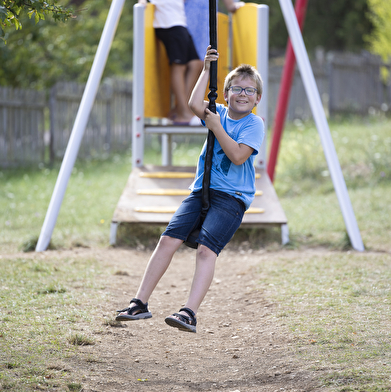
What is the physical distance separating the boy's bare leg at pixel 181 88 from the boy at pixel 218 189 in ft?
11.6

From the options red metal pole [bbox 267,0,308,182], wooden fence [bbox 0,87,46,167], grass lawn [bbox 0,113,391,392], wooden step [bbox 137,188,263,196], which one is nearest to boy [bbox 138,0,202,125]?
wooden step [bbox 137,188,263,196]

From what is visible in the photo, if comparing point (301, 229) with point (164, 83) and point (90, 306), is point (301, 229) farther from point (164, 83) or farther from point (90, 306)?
point (90, 306)

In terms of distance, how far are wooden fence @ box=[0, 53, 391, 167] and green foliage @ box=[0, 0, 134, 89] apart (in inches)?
36.2

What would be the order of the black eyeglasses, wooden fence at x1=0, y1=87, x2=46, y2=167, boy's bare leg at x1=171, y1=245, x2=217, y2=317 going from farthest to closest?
wooden fence at x1=0, y1=87, x2=46, y2=167 < the black eyeglasses < boy's bare leg at x1=171, y1=245, x2=217, y2=317

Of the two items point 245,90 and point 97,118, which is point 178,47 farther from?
point 97,118

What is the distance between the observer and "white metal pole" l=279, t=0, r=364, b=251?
19.2ft

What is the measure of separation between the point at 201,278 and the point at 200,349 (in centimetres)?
56

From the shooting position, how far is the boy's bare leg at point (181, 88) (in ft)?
22.3

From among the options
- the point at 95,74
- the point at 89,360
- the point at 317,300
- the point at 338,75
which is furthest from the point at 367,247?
the point at 338,75

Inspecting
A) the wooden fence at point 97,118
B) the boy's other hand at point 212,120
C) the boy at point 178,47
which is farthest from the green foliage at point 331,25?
the boy's other hand at point 212,120

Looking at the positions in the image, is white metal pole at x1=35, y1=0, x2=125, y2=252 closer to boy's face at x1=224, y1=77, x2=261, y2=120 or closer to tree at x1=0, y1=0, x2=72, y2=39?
tree at x1=0, y1=0, x2=72, y2=39

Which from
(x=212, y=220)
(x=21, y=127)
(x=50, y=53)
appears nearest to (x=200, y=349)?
(x=212, y=220)

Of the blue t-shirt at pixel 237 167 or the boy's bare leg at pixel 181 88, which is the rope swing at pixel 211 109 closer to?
the blue t-shirt at pixel 237 167

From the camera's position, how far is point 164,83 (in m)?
Answer: 7.25
